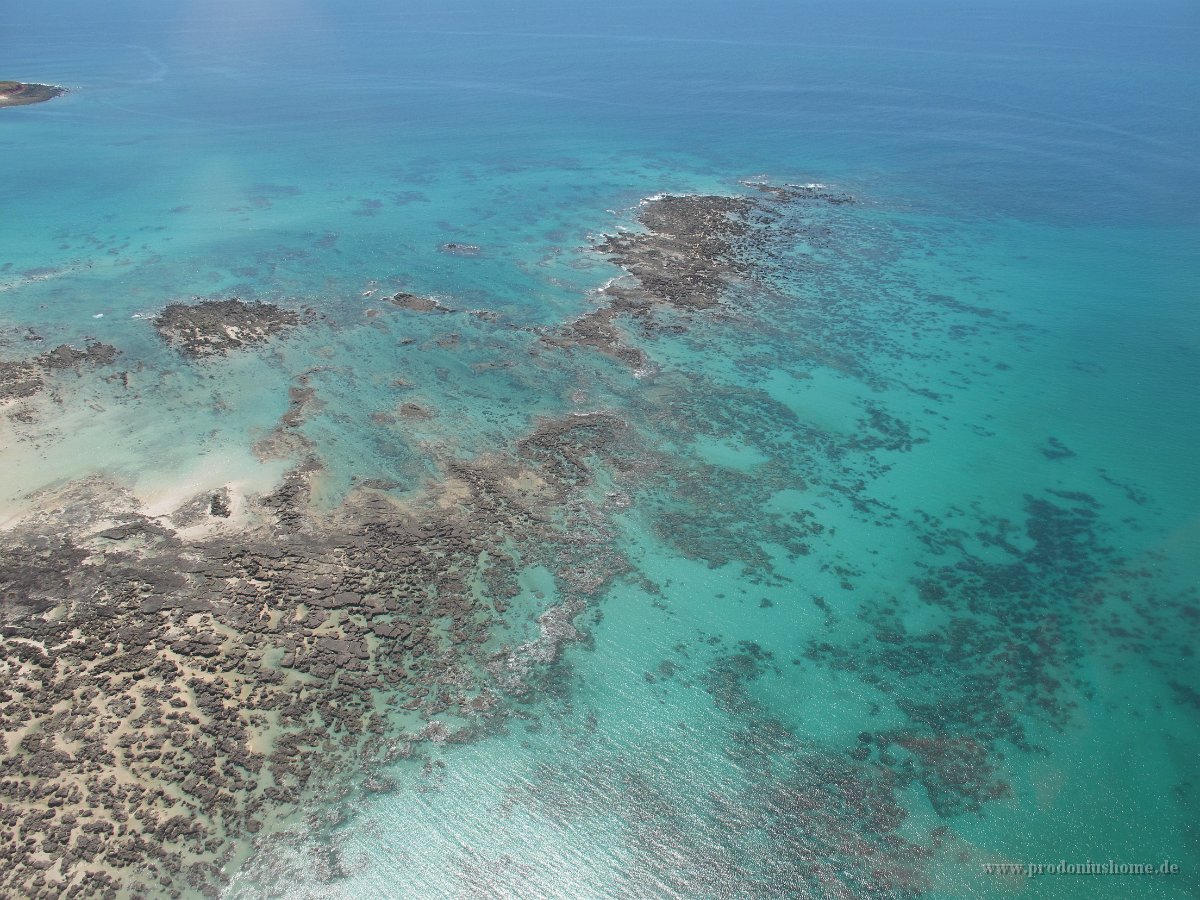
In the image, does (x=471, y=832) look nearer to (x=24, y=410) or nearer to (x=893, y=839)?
(x=893, y=839)

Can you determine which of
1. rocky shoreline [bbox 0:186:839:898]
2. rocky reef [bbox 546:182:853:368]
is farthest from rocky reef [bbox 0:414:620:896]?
rocky reef [bbox 546:182:853:368]

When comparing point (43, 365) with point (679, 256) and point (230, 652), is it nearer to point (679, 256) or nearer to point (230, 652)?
point (230, 652)

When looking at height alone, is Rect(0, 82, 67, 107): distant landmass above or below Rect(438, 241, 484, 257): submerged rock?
above

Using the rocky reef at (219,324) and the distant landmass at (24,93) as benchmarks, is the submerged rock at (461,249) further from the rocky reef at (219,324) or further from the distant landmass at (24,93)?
the distant landmass at (24,93)

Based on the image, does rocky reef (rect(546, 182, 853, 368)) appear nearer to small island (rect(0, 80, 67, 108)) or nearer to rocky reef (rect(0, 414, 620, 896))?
rocky reef (rect(0, 414, 620, 896))

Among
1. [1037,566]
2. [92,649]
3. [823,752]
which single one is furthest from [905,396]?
[92,649]

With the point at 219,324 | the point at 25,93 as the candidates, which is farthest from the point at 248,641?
the point at 25,93

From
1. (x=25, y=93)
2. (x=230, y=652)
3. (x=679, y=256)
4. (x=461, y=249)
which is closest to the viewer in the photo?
(x=230, y=652)
